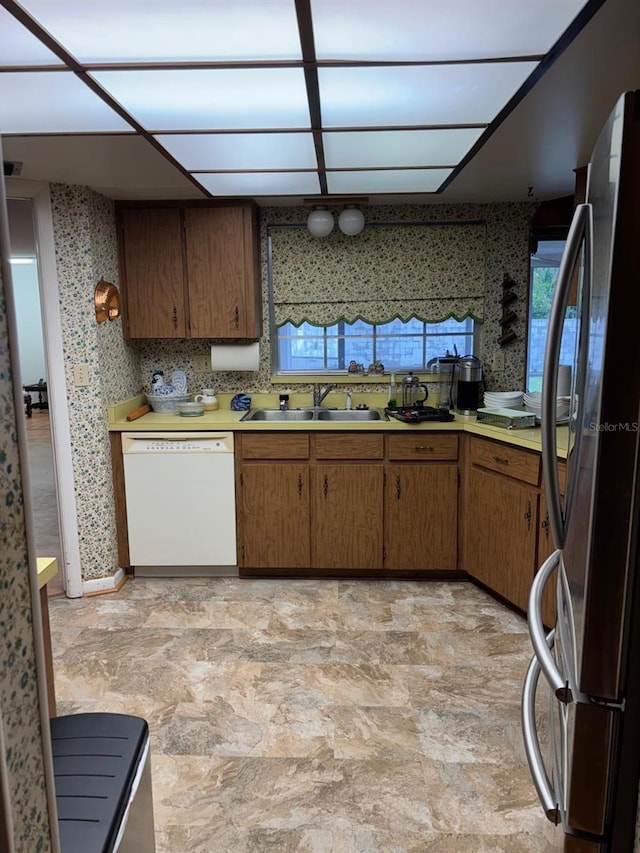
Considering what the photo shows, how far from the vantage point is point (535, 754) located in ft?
3.97

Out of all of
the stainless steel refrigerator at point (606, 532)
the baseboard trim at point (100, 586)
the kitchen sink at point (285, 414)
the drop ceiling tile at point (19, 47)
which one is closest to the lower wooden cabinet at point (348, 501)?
the kitchen sink at point (285, 414)

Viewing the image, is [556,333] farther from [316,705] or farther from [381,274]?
[381,274]

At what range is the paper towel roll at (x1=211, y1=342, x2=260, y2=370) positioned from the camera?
388cm

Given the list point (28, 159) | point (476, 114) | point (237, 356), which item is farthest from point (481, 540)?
point (28, 159)

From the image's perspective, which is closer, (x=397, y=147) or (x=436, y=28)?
(x=436, y=28)

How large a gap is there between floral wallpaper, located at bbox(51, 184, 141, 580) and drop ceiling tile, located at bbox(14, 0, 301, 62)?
1698 millimetres

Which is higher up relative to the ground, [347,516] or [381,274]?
[381,274]

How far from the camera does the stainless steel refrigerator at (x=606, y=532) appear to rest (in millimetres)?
866

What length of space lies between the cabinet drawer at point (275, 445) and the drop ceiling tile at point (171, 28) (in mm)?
2096

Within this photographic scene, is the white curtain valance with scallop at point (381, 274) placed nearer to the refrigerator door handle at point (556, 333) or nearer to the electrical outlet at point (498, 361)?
the electrical outlet at point (498, 361)

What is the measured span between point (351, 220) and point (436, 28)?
2.16m

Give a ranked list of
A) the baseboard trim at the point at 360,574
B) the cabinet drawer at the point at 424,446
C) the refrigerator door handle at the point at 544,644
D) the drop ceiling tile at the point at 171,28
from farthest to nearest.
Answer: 1. the baseboard trim at the point at 360,574
2. the cabinet drawer at the point at 424,446
3. the drop ceiling tile at the point at 171,28
4. the refrigerator door handle at the point at 544,644

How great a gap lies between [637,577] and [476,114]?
1.79 m

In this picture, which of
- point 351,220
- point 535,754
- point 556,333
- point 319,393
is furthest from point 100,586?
point 556,333
